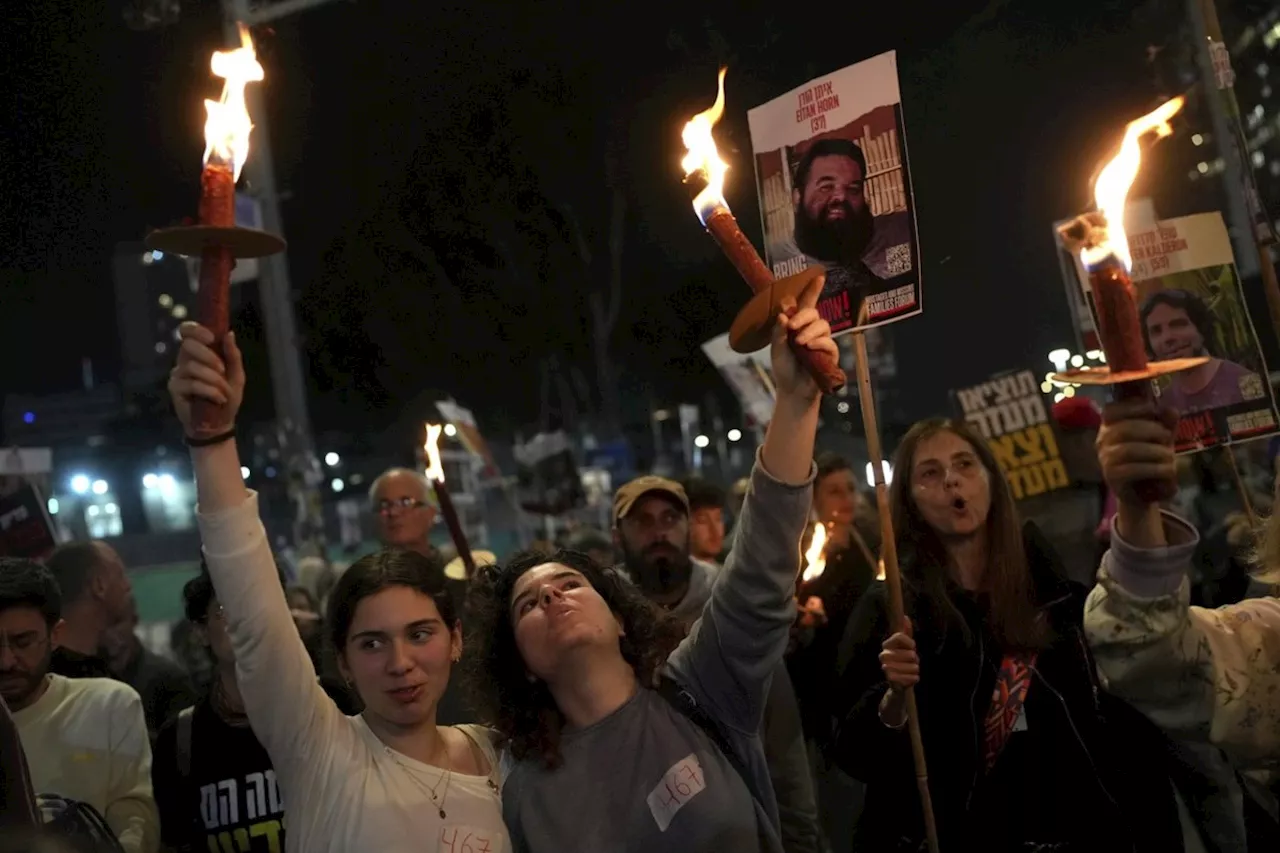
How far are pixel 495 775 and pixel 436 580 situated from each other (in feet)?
1.76

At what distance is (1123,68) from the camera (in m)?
11.0

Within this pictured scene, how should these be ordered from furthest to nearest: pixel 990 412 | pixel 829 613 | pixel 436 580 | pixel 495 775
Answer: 1. pixel 990 412
2. pixel 829 613
3. pixel 436 580
4. pixel 495 775

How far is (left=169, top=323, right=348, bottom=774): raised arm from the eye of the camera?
222cm

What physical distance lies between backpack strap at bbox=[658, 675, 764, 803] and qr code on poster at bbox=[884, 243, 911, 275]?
1423 mm

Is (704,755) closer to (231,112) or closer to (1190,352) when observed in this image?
(231,112)

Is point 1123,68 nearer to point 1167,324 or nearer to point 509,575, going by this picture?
point 1167,324

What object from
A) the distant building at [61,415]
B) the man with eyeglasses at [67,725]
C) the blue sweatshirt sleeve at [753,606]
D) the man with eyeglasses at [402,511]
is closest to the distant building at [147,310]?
the distant building at [61,415]

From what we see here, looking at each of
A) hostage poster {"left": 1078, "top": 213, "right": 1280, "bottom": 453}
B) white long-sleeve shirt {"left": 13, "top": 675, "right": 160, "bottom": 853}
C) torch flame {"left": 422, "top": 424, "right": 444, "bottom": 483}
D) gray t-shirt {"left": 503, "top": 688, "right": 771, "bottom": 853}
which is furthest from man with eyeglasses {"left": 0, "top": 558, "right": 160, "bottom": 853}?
hostage poster {"left": 1078, "top": 213, "right": 1280, "bottom": 453}

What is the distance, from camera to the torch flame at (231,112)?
2.12m

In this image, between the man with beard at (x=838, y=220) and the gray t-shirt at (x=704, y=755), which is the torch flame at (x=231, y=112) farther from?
the man with beard at (x=838, y=220)

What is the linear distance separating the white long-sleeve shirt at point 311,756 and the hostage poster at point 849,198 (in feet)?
5.69

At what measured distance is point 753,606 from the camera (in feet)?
7.89

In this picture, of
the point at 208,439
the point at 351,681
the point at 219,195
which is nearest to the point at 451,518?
the point at 351,681

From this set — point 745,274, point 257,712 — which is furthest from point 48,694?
point 745,274
